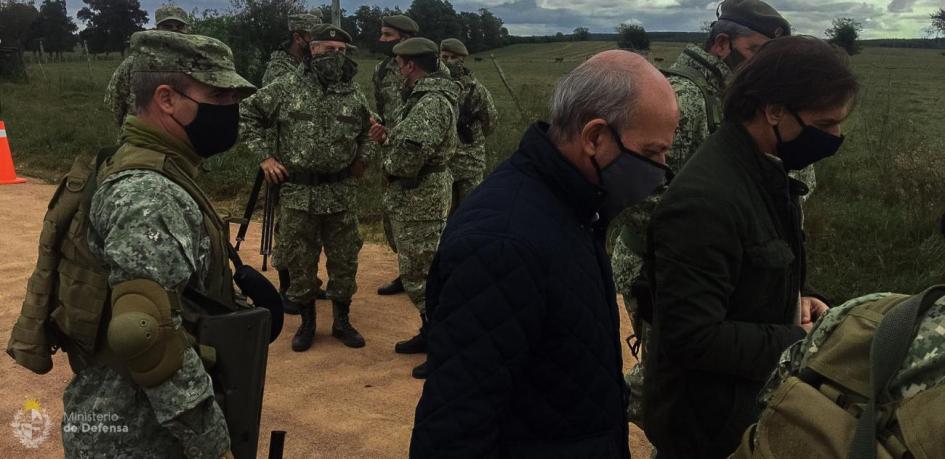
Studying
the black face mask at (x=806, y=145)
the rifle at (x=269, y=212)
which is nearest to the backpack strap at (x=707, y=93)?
the black face mask at (x=806, y=145)

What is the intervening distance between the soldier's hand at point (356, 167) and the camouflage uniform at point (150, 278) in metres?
2.82

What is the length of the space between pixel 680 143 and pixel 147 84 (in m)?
2.23

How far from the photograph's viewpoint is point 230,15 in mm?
15727

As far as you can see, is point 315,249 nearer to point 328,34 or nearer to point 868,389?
point 328,34

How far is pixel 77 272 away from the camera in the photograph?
189 cm

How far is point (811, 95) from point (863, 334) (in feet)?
3.20

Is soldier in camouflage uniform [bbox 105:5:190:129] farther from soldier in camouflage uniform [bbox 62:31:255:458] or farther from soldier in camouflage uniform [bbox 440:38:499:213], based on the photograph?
soldier in camouflage uniform [bbox 62:31:255:458]

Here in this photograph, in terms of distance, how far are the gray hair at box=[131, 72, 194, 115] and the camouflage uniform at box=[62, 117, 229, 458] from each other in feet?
0.21

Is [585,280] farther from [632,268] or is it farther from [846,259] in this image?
[846,259]

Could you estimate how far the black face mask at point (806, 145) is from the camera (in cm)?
204

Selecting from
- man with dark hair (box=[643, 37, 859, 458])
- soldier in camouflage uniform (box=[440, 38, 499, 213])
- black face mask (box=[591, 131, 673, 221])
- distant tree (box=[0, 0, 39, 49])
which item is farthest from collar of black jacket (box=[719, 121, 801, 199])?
distant tree (box=[0, 0, 39, 49])

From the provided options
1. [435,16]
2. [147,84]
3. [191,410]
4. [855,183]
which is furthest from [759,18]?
[435,16]

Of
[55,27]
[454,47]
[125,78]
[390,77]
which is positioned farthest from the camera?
[55,27]

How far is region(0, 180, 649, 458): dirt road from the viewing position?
3689mm
